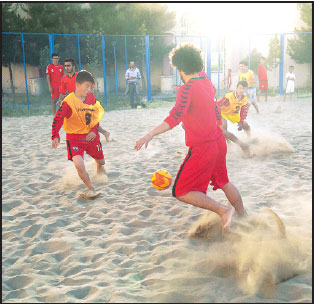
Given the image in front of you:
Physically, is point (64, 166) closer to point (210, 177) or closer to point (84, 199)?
point (84, 199)

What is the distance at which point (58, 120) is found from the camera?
4.38m

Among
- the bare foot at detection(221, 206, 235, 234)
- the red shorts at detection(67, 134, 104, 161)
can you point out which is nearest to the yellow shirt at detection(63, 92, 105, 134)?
the red shorts at detection(67, 134, 104, 161)

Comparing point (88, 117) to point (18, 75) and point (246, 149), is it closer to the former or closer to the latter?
point (246, 149)

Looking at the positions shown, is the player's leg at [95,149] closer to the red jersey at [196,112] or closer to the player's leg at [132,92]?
the red jersey at [196,112]

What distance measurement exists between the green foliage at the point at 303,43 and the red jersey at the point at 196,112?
914 inches

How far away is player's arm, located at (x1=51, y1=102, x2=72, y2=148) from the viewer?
14.3 feet

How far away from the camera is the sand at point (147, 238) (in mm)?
2598

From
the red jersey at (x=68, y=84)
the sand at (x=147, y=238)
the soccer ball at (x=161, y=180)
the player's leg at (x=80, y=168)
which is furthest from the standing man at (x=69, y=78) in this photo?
the soccer ball at (x=161, y=180)

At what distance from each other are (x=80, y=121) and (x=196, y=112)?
197 cm

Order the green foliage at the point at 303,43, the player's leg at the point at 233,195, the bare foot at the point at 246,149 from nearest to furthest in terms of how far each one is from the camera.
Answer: the player's leg at the point at 233,195 < the bare foot at the point at 246,149 < the green foliage at the point at 303,43

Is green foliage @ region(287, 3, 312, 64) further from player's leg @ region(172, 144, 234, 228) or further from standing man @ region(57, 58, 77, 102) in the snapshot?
player's leg @ region(172, 144, 234, 228)

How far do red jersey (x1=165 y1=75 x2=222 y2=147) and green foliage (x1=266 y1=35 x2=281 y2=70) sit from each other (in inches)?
886

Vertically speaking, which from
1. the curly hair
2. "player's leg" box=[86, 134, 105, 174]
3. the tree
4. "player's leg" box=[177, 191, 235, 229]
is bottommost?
"player's leg" box=[177, 191, 235, 229]

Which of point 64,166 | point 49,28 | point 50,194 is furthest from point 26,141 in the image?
point 49,28
